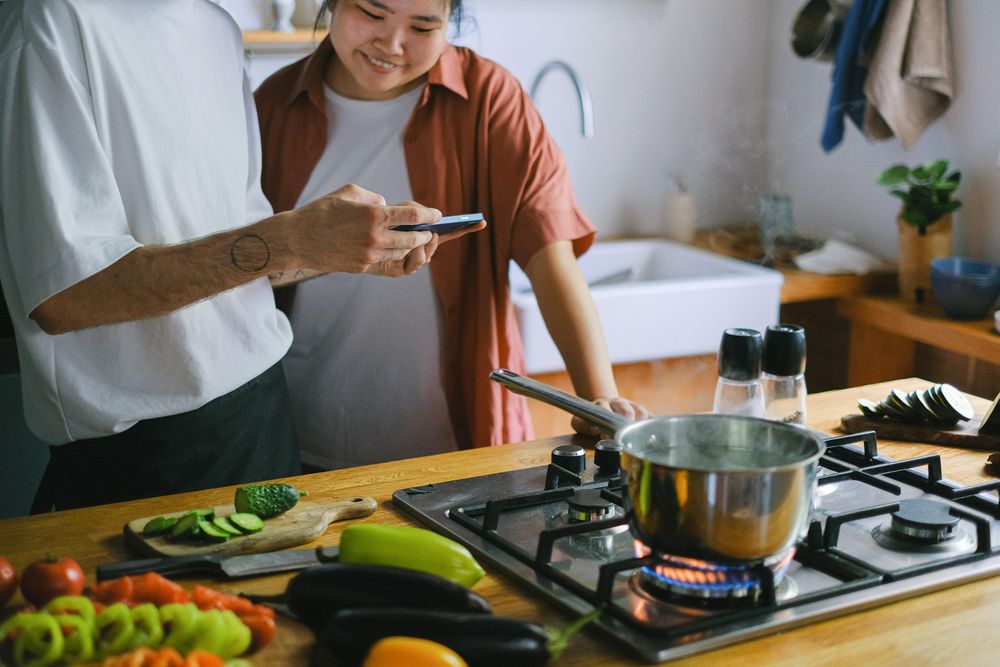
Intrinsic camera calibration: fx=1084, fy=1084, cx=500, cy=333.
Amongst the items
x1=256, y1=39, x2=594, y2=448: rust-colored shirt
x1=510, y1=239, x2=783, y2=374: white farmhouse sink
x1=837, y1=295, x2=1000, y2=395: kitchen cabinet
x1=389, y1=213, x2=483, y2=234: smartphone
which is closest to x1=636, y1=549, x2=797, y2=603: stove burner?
x1=389, y1=213, x2=483, y2=234: smartphone

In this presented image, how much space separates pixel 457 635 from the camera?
0.87m

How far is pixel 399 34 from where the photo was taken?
68.6 inches

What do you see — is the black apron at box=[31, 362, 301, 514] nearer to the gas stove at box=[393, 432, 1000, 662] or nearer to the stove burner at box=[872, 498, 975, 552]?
the gas stove at box=[393, 432, 1000, 662]

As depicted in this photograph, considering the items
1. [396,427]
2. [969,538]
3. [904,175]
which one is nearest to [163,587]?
[969,538]

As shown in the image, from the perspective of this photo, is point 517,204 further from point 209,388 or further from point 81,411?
point 81,411

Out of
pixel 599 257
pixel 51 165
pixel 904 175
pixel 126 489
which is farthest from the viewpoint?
pixel 599 257

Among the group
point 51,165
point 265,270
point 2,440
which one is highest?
point 51,165

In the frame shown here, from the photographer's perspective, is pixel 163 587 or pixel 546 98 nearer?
pixel 163 587

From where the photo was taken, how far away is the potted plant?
2740 mm

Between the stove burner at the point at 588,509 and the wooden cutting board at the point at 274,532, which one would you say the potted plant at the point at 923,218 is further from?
the wooden cutting board at the point at 274,532

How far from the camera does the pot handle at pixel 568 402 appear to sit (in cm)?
118

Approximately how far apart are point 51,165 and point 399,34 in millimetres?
644

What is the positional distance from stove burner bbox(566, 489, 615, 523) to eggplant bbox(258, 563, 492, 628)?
281 mm

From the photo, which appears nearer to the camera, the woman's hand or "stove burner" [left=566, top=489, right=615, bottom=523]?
"stove burner" [left=566, top=489, right=615, bottom=523]
